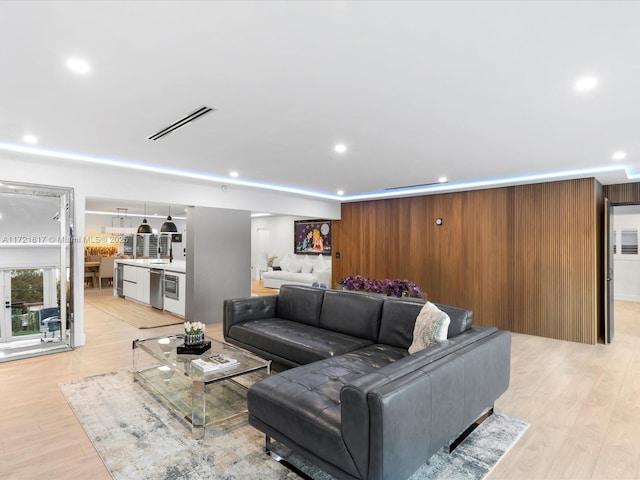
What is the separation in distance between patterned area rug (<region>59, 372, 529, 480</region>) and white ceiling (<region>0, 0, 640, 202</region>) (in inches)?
95.8

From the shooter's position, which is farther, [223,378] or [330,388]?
[223,378]

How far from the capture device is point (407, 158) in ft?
14.1

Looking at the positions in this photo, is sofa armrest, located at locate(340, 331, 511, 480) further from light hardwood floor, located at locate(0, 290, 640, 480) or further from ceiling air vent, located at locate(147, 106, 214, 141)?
ceiling air vent, located at locate(147, 106, 214, 141)

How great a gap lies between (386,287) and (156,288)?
16.1 ft

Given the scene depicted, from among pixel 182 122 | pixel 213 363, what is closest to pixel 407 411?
pixel 213 363

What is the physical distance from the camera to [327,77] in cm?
226

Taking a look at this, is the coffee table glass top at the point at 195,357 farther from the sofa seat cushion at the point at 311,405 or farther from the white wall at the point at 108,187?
the white wall at the point at 108,187

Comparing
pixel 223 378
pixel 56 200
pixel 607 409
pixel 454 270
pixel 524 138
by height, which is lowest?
pixel 607 409

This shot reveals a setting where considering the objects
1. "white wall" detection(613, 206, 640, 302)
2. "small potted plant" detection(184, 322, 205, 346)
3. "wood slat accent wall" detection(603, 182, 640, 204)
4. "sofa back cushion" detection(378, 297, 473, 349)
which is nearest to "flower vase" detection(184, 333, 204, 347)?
"small potted plant" detection(184, 322, 205, 346)

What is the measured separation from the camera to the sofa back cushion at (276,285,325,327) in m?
4.27

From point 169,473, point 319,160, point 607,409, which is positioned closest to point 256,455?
point 169,473

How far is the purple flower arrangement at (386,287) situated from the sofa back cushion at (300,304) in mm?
614

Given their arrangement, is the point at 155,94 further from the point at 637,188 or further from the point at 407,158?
the point at 637,188

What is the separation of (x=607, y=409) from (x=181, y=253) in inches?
456
